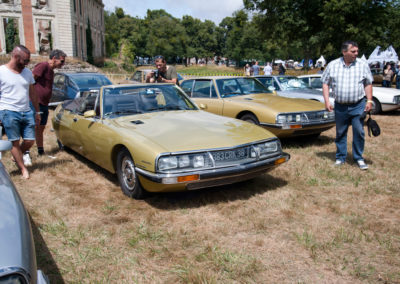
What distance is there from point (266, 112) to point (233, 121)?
6.08ft

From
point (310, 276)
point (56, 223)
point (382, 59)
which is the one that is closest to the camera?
point (310, 276)

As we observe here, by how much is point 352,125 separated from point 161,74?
406 cm

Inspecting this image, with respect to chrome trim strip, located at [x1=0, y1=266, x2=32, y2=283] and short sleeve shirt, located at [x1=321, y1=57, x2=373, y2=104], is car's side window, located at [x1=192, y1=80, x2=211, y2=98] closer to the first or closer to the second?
short sleeve shirt, located at [x1=321, y1=57, x2=373, y2=104]

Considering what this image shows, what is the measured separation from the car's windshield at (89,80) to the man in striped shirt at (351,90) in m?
8.84

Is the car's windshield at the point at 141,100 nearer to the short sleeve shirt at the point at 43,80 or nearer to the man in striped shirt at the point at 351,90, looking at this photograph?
the short sleeve shirt at the point at 43,80

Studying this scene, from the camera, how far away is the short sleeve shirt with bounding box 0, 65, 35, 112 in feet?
15.9

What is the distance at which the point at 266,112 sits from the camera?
6578 millimetres

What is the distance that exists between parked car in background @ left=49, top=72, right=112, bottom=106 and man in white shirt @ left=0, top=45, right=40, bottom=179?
21.9 feet

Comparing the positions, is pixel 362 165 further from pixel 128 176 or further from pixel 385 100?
pixel 385 100

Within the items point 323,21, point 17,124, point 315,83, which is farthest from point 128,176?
point 323,21

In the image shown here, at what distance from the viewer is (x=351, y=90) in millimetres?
5285

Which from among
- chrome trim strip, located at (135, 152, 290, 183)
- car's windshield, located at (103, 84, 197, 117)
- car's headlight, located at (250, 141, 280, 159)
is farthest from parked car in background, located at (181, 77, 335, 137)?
chrome trim strip, located at (135, 152, 290, 183)

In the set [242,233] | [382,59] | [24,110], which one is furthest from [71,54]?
[242,233]

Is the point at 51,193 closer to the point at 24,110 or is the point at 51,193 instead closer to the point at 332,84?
the point at 24,110
